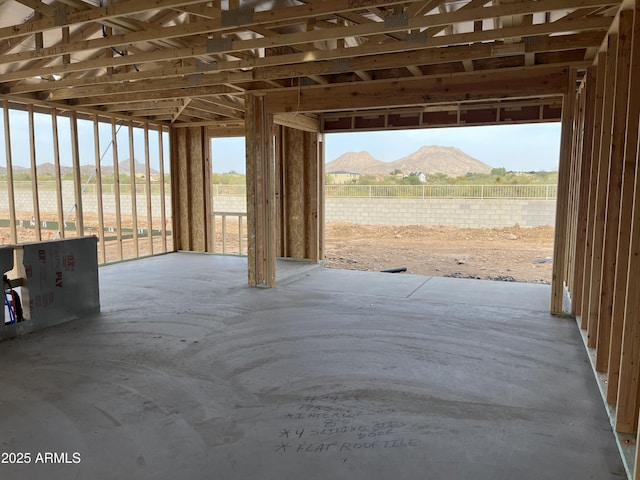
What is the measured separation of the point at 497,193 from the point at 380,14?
1529cm

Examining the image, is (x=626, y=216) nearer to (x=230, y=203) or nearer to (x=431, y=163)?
(x=230, y=203)

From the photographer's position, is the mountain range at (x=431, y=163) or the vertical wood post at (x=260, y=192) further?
the mountain range at (x=431, y=163)

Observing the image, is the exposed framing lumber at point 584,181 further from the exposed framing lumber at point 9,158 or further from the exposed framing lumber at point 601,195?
the exposed framing lumber at point 9,158

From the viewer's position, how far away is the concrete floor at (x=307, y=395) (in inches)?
101

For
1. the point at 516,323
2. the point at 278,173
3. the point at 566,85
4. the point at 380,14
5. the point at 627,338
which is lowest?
the point at 516,323

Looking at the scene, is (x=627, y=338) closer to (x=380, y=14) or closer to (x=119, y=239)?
(x=380, y=14)

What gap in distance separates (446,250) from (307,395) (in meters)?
13.4

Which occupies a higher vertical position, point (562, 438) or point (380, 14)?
point (380, 14)

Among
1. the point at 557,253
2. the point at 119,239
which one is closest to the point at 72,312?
the point at 119,239

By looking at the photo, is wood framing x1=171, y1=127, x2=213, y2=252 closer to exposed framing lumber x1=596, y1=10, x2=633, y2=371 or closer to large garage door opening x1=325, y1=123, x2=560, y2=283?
large garage door opening x1=325, y1=123, x2=560, y2=283

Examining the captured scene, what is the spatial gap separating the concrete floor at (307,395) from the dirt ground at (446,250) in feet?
19.3

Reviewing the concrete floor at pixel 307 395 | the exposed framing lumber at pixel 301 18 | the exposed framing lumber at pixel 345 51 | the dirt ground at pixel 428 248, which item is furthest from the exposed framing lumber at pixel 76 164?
the exposed framing lumber at pixel 301 18

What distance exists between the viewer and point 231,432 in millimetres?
2893

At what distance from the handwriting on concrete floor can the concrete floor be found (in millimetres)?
13
